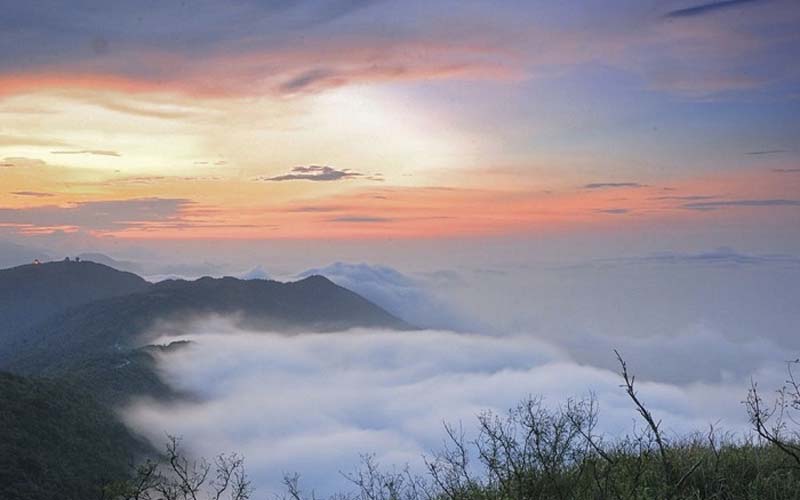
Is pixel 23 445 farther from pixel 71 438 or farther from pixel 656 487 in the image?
pixel 656 487

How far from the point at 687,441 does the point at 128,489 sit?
8872mm

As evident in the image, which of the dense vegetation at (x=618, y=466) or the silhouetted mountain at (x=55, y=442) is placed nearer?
the dense vegetation at (x=618, y=466)

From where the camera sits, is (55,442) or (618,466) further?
(55,442)

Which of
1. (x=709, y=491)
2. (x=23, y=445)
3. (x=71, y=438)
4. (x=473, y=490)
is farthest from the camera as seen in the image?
(x=71, y=438)

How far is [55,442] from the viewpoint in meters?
106

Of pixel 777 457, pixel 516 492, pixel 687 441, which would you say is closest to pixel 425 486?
pixel 516 492

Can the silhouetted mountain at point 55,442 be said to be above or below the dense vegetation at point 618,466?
below

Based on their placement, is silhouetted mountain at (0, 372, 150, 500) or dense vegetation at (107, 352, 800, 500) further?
silhouetted mountain at (0, 372, 150, 500)

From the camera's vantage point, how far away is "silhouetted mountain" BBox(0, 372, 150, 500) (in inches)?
3681

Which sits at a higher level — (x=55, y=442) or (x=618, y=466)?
(x=618, y=466)

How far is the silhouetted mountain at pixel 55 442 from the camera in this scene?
307 ft

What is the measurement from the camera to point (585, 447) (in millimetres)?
8852

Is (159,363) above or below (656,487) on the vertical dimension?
below

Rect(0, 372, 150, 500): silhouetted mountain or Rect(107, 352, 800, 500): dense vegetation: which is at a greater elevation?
Rect(107, 352, 800, 500): dense vegetation
